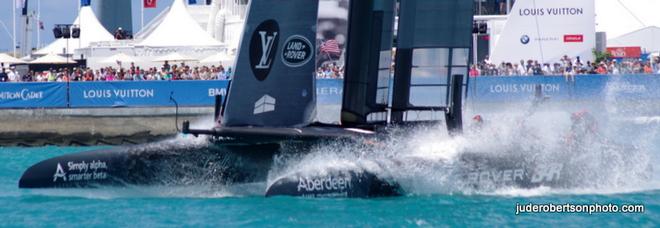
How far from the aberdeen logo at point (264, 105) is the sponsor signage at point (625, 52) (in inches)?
803

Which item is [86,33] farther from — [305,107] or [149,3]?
[305,107]

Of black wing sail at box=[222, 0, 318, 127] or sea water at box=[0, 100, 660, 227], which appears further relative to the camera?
black wing sail at box=[222, 0, 318, 127]

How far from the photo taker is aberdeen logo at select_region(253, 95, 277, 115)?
15.6m

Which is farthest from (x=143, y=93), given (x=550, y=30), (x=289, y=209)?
(x=289, y=209)

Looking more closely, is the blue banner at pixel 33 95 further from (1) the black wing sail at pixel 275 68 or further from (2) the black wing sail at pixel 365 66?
(1) the black wing sail at pixel 275 68

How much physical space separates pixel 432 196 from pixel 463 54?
2515 millimetres

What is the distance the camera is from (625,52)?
35.0 m

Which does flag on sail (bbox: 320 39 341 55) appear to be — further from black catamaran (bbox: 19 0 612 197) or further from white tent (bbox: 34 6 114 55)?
white tent (bbox: 34 6 114 55)

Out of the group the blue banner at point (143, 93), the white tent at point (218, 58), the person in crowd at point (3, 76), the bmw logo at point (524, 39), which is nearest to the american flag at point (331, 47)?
the blue banner at point (143, 93)

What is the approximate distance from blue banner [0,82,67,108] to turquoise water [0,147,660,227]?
10505 mm

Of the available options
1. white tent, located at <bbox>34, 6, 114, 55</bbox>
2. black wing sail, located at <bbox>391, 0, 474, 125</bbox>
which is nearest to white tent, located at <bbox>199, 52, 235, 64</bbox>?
white tent, located at <bbox>34, 6, 114, 55</bbox>

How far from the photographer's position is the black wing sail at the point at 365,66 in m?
16.5

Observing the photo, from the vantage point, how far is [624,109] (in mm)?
25938

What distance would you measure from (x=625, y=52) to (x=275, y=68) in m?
21.4
